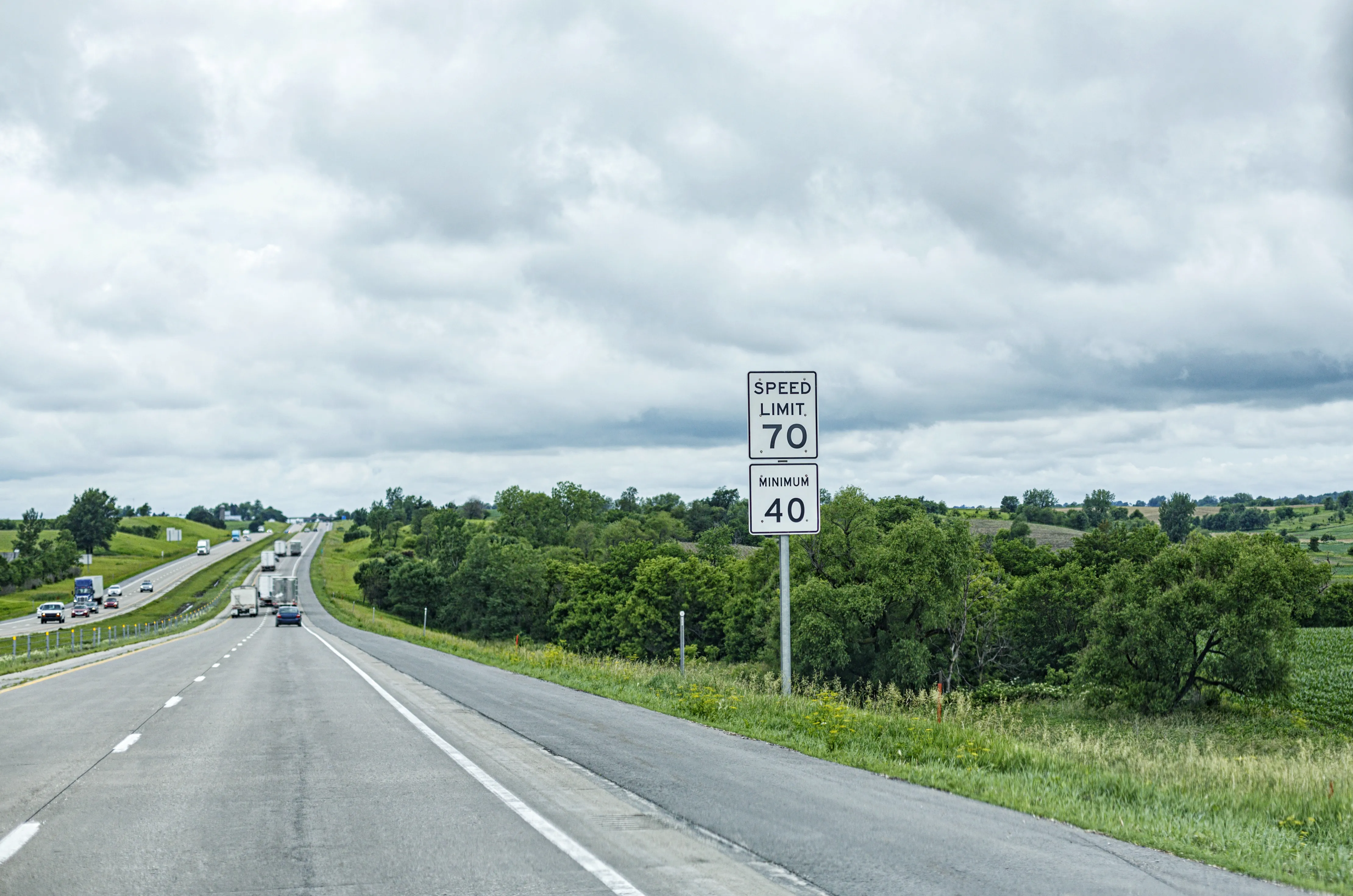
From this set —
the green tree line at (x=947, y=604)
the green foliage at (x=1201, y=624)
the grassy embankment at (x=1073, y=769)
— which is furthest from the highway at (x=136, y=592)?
the green foliage at (x=1201, y=624)

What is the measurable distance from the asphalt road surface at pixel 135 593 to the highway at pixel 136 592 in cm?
5

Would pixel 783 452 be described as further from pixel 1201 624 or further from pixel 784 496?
pixel 1201 624

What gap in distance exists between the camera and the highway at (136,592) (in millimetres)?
79938

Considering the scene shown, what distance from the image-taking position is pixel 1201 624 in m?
50.2

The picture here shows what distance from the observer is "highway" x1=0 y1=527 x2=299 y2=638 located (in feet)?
262

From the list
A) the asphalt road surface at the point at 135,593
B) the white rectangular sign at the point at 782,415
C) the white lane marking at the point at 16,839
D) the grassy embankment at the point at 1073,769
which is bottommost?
the asphalt road surface at the point at 135,593

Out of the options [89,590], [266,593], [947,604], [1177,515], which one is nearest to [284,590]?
[266,593]

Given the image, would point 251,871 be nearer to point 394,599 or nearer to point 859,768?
point 859,768

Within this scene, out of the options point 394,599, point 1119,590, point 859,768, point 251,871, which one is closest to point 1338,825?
point 859,768

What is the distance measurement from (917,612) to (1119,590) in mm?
11248

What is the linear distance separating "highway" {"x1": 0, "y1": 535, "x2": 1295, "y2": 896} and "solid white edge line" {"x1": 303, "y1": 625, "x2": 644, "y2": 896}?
3cm

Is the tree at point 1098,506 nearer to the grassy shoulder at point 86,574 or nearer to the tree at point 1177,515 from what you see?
the tree at point 1177,515

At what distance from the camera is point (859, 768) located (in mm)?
10594

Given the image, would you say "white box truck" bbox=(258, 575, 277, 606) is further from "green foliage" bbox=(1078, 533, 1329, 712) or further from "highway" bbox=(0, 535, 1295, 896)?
"highway" bbox=(0, 535, 1295, 896)
